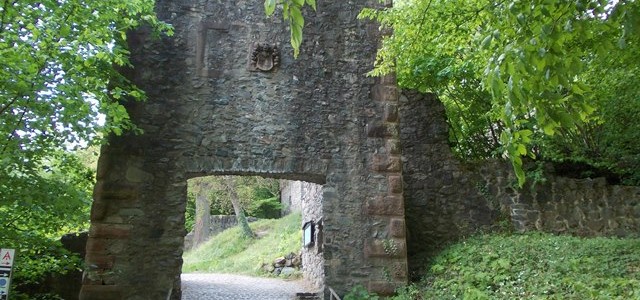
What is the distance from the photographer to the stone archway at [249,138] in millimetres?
6730

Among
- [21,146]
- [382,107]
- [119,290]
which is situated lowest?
[119,290]

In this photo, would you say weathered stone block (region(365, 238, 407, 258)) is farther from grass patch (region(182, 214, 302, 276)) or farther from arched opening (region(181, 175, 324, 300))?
grass patch (region(182, 214, 302, 276))

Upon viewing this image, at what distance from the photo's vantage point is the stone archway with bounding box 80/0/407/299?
6.73 metres

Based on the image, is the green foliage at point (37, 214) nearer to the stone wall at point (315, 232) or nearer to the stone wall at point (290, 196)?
the stone wall at point (315, 232)

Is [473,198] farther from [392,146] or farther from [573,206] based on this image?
[392,146]

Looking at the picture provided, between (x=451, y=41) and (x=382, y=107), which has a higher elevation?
(x=451, y=41)

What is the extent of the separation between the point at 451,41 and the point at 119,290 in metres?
6.29

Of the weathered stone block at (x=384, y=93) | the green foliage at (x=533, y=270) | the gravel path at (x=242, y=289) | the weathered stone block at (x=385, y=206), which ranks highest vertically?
the weathered stone block at (x=384, y=93)

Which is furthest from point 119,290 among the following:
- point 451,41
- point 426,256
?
point 451,41

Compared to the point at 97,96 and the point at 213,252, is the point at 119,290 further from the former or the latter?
the point at 213,252

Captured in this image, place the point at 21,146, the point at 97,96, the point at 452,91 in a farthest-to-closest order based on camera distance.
A: the point at 452,91
the point at 97,96
the point at 21,146

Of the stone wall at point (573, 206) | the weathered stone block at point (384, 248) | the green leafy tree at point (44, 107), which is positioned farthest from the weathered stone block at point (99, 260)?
the stone wall at point (573, 206)

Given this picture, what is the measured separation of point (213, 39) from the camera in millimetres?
7480

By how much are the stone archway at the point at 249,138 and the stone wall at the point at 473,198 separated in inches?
76.8
